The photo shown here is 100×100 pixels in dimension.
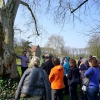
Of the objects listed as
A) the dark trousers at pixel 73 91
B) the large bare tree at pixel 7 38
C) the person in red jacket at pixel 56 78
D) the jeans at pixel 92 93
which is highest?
the large bare tree at pixel 7 38

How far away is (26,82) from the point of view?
16.1 ft

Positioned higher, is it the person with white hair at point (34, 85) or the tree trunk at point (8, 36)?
the tree trunk at point (8, 36)

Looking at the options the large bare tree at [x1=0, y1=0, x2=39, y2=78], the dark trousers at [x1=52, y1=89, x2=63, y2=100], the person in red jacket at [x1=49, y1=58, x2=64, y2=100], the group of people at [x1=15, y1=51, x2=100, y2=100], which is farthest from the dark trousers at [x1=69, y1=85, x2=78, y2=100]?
the large bare tree at [x1=0, y1=0, x2=39, y2=78]

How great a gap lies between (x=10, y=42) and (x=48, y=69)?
3.88 meters

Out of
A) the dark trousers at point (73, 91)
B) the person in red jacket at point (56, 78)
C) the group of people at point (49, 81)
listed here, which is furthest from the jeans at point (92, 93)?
the dark trousers at point (73, 91)

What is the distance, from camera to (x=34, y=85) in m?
4.91

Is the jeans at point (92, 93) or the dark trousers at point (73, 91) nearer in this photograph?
the jeans at point (92, 93)

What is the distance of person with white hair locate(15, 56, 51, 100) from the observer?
488 cm

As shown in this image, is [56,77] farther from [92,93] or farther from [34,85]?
[34,85]

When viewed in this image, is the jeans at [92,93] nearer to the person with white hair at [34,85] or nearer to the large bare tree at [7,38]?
the person with white hair at [34,85]

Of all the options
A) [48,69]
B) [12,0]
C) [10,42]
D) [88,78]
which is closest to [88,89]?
[88,78]

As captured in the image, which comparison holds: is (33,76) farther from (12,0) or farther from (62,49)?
(62,49)

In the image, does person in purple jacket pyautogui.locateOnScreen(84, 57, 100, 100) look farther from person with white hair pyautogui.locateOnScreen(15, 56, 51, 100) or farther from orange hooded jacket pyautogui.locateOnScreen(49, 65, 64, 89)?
person with white hair pyautogui.locateOnScreen(15, 56, 51, 100)

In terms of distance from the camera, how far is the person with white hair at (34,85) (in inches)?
192
